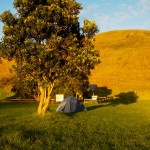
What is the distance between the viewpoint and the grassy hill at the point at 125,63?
11241 cm

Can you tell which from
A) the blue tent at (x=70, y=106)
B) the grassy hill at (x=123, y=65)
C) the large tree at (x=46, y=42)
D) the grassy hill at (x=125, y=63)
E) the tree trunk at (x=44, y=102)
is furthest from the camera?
the grassy hill at (x=125, y=63)

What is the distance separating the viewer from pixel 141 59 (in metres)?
133

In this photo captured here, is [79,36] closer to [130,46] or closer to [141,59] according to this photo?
[141,59]

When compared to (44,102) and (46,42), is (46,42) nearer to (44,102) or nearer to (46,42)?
(46,42)

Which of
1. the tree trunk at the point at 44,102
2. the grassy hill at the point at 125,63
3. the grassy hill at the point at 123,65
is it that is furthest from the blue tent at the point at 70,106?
the grassy hill at the point at 123,65

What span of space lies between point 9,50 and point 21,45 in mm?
1559

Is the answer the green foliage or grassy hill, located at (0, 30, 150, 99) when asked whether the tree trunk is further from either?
grassy hill, located at (0, 30, 150, 99)

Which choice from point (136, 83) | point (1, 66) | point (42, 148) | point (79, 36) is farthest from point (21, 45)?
point (1, 66)

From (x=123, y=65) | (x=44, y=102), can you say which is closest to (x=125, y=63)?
(x=123, y=65)

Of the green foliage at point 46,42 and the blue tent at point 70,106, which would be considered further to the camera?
the blue tent at point 70,106

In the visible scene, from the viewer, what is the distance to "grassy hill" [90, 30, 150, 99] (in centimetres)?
11241

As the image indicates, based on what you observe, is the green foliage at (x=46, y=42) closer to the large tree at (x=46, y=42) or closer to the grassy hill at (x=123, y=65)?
the large tree at (x=46, y=42)

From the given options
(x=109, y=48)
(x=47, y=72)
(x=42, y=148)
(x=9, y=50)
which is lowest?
(x=42, y=148)

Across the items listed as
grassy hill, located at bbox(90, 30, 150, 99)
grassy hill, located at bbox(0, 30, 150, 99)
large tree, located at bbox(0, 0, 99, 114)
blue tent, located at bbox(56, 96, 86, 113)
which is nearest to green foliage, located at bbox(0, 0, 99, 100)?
large tree, located at bbox(0, 0, 99, 114)
